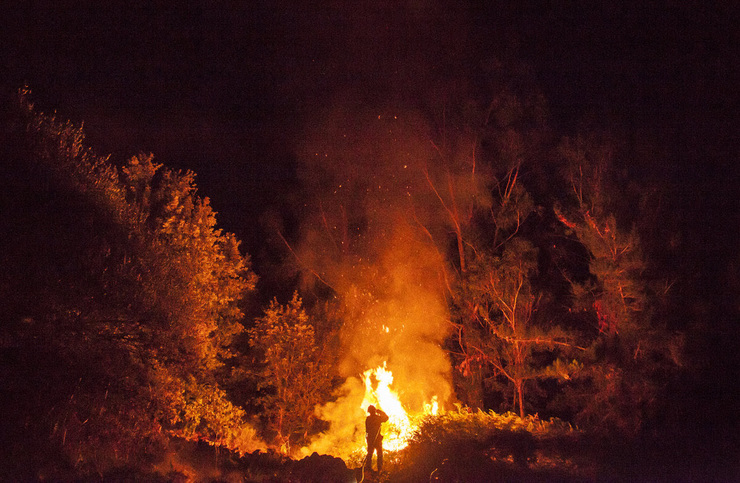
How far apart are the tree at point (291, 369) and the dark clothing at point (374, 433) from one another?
7.62 metres

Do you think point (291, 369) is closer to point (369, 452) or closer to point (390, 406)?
point (390, 406)

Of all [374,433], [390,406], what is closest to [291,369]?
[390,406]

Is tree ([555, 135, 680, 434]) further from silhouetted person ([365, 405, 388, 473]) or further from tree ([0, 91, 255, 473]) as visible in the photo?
tree ([0, 91, 255, 473])

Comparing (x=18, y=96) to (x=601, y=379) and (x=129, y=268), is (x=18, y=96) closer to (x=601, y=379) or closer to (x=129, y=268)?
(x=129, y=268)

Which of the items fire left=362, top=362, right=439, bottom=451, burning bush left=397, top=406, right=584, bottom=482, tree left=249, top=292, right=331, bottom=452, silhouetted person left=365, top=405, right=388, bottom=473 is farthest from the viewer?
tree left=249, top=292, right=331, bottom=452

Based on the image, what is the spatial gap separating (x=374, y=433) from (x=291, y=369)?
7926mm

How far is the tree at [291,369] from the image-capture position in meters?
17.6

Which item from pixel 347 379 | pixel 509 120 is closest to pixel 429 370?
pixel 347 379

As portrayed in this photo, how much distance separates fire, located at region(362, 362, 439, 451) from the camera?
499 inches

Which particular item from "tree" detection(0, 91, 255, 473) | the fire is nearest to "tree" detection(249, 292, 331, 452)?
the fire

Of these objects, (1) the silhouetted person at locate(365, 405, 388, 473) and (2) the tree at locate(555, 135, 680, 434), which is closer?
(1) the silhouetted person at locate(365, 405, 388, 473)

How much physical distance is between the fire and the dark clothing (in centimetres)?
215

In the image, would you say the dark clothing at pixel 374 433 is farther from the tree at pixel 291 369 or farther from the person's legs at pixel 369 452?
the tree at pixel 291 369

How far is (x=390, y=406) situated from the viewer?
51.9 feet
